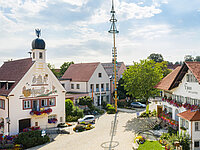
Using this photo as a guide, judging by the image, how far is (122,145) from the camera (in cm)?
2195

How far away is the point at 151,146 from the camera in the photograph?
21.1 metres

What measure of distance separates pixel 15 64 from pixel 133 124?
871 inches

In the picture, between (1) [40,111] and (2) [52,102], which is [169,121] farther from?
(1) [40,111]

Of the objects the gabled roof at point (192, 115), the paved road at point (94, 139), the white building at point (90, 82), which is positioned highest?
the white building at point (90, 82)

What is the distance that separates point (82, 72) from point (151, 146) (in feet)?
98.7

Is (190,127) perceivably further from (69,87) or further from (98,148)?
(69,87)

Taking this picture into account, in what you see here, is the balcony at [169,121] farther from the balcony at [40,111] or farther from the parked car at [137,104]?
the balcony at [40,111]

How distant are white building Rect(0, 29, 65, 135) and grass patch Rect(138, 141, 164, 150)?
14.8 meters

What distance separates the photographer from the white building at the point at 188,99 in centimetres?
2133

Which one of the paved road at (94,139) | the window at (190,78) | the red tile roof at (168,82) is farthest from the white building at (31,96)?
the window at (190,78)

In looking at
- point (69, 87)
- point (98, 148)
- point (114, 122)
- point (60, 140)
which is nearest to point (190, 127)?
point (98, 148)

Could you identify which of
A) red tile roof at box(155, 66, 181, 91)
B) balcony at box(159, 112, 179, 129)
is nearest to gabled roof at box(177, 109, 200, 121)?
balcony at box(159, 112, 179, 129)

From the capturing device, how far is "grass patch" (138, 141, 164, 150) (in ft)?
67.4

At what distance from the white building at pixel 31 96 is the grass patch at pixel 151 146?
582 inches
